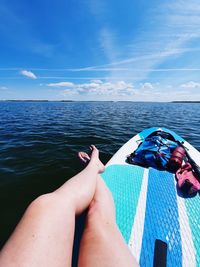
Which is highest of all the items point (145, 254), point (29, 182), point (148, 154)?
point (148, 154)

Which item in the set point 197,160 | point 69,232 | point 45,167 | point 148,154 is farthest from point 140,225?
point 45,167

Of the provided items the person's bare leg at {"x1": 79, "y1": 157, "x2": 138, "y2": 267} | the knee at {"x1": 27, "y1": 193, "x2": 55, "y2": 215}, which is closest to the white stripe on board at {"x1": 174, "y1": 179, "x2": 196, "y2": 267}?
the person's bare leg at {"x1": 79, "y1": 157, "x2": 138, "y2": 267}

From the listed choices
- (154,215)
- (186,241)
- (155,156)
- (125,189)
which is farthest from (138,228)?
(155,156)

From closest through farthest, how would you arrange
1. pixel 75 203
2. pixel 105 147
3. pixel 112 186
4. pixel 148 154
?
1. pixel 75 203
2. pixel 112 186
3. pixel 148 154
4. pixel 105 147

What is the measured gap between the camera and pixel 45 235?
118 centimetres

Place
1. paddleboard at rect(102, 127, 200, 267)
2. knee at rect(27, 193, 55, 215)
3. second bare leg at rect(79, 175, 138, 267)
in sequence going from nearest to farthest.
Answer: second bare leg at rect(79, 175, 138, 267) → knee at rect(27, 193, 55, 215) → paddleboard at rect(102, 127, 200, 267)

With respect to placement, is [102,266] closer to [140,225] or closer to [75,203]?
[75,203]

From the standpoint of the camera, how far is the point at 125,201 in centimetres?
270

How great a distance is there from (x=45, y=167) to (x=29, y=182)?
0.89 meters

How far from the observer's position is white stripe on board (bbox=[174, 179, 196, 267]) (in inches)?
69.2

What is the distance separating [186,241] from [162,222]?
13.7 inches

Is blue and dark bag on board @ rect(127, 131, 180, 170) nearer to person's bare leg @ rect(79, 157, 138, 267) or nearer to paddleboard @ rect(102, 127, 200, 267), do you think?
paddleboard @ rect(102, 127, 200, 267)

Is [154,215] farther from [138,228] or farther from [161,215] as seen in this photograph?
[138,228]

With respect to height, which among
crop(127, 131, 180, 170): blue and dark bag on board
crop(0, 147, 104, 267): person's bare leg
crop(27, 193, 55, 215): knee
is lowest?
crop(127, 131, 180, 170): blue and dark bag on board
